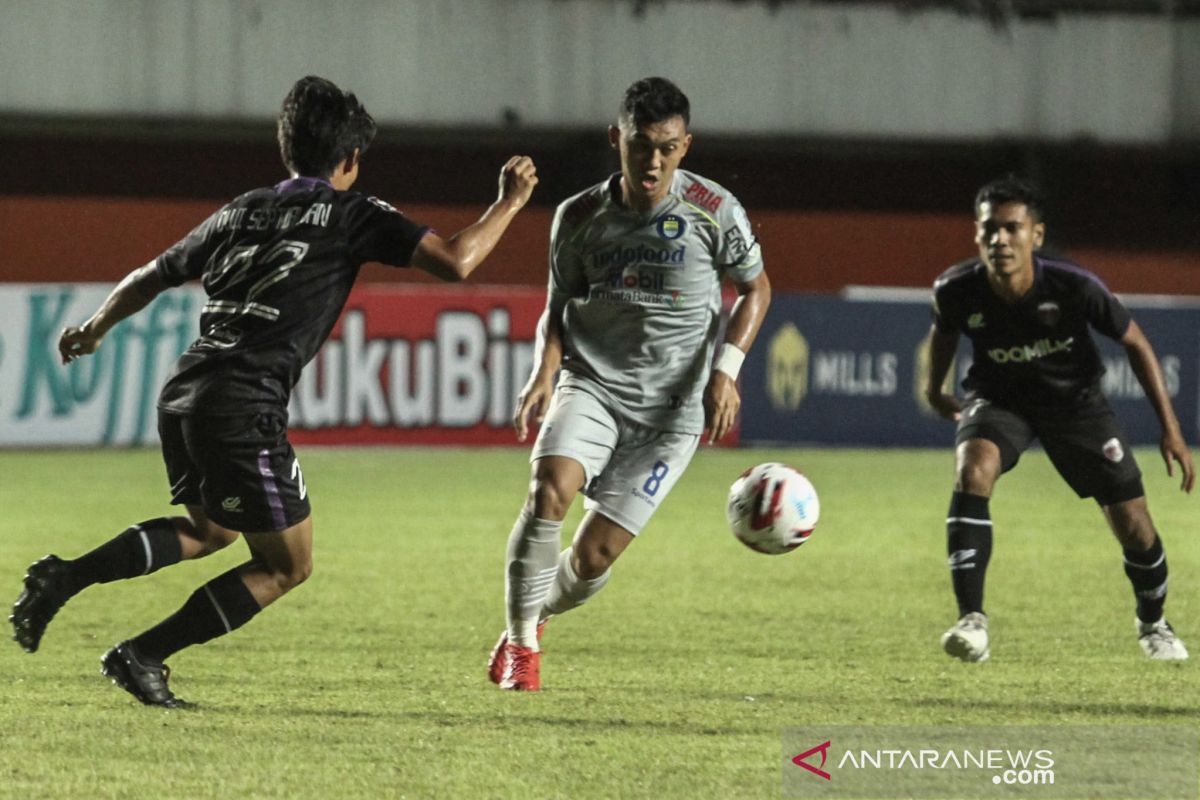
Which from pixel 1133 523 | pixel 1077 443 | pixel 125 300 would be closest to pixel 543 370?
pixel 125 300

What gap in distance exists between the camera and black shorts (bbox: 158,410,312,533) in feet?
18.7

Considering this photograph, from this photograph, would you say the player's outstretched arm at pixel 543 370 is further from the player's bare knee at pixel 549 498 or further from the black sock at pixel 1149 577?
the black sock at pixel 1149 577

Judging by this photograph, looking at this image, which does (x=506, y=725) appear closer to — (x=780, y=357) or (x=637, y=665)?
(x=637, y=665)

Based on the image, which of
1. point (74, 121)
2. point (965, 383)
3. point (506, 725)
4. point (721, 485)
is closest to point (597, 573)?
point (506, 725)

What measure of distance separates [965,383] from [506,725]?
278 centimetres

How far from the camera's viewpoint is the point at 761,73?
80.1 ft

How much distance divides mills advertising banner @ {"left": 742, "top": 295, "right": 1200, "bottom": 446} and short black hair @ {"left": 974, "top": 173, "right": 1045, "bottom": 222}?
11.6 m

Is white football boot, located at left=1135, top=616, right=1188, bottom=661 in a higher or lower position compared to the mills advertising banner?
higher

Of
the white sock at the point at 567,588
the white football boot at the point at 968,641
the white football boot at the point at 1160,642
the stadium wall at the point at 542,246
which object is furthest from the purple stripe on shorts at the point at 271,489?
the stadium wall at the point at 542,246

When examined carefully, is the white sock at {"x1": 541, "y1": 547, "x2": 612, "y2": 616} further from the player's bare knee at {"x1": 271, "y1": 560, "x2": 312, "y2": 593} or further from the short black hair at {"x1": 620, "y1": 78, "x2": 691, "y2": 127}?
the short black hair at {"x1": 620, "y1": 78, "x2": 691, "y2": 127}

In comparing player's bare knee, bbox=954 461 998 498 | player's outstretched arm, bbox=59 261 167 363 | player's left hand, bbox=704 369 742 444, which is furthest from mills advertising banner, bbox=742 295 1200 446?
player's outstretched arm, bbox=59 261 167 363

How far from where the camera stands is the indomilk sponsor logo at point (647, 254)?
6.55 meters

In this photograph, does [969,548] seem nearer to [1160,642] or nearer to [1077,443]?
[1077,443]

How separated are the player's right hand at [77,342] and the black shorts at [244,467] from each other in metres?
0.43
